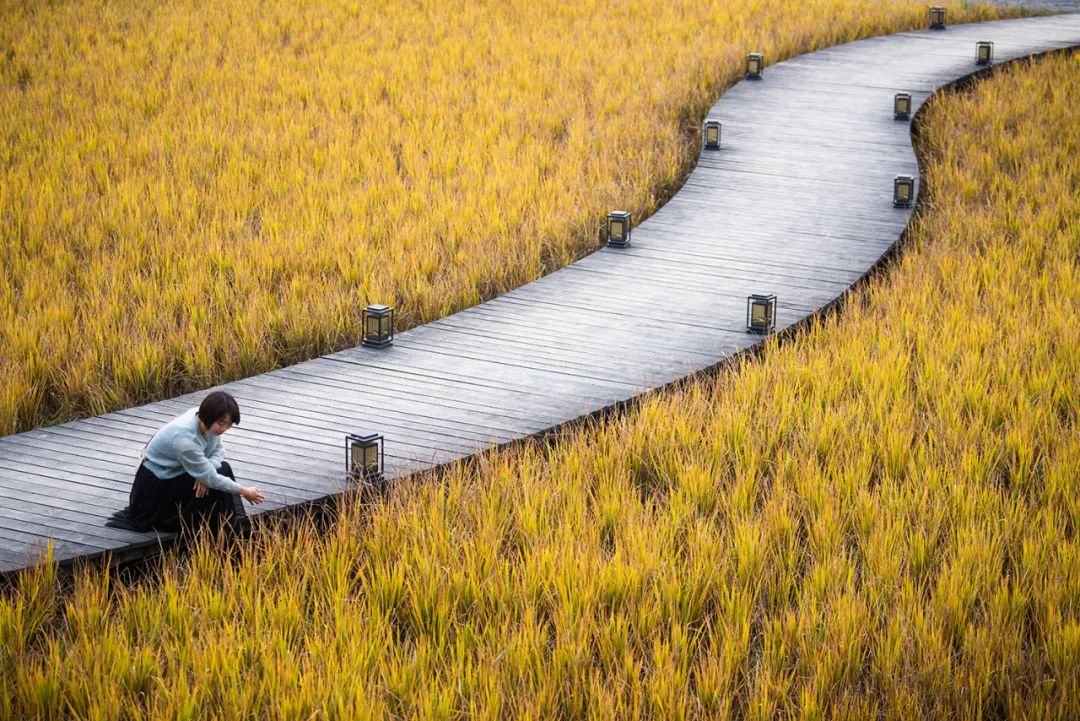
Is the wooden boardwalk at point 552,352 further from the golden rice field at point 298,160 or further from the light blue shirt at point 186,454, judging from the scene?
the golden rice field at point 298,160

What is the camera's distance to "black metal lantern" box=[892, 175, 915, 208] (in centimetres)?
859

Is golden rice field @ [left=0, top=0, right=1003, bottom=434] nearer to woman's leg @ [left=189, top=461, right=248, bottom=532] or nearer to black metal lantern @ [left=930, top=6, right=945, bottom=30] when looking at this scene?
black metal lantern @ [left=930, top=6, right=945, bottom=30]

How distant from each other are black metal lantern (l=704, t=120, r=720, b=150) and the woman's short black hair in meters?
6.71

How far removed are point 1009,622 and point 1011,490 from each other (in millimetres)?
1008

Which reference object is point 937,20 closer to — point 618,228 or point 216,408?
point 618,228

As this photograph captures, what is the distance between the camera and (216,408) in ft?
13.8

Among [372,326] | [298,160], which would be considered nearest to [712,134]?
[298,160]

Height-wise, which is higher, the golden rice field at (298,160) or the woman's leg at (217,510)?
the golden rice field at (298,160)

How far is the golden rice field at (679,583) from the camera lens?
350 cm

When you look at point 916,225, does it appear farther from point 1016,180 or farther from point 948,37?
point 948,37

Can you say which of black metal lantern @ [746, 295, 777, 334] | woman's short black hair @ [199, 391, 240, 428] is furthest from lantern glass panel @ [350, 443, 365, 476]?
black metal lantern @ [746, 295, 777, 334]

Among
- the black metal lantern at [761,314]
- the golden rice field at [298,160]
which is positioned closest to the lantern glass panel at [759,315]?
the black metal lantern at [761,314]

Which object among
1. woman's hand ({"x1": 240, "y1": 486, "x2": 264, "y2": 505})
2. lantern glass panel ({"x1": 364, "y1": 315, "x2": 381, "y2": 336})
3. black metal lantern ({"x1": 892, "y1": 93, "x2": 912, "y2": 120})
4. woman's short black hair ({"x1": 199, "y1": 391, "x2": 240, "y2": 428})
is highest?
black metal lantern ({"x1": 892, "y1": 93, "x2": 912, "y2": 120})

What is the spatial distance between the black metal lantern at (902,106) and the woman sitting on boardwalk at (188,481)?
26.7ft
